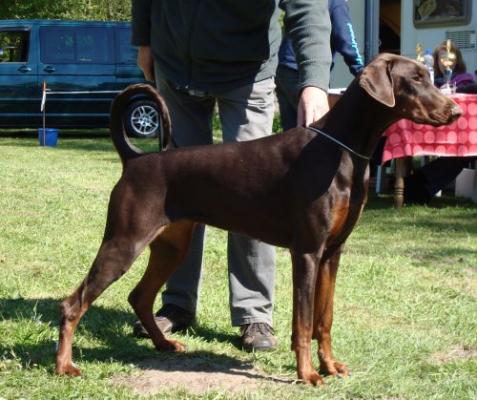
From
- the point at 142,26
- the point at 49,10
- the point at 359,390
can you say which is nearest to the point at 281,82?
the point at 142,26

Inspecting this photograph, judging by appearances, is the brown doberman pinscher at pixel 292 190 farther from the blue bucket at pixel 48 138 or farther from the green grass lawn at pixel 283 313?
the blue bucket at pixel 48 138

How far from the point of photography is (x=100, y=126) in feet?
63.5

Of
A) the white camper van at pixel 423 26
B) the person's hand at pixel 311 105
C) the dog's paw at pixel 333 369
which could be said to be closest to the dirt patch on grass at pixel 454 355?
the dog's paw at pixel 333 369

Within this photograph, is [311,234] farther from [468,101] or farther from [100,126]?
[100,126]

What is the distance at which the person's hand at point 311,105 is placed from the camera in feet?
13.6

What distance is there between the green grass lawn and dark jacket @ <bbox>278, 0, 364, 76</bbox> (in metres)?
1.59

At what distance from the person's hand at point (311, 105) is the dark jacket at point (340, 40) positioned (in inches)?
139

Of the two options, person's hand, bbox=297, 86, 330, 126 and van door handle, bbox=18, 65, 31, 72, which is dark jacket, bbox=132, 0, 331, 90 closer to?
person's hand, bbox=297, 86, 330, 126

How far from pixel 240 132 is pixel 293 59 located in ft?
10.4

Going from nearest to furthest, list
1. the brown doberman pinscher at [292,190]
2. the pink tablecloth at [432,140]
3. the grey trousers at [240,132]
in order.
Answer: the brown doberman pinscher at [292,190]
the grey trousers at [240,132]
the pink tablecloth at [432,140]

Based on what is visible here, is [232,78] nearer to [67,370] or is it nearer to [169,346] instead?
[169,346]

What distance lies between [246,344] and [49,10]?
83.7 ft

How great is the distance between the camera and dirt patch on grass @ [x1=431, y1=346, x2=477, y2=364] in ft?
14.9

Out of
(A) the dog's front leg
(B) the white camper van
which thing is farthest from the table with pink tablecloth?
(A) the dog's front leg
